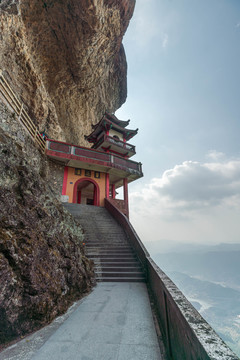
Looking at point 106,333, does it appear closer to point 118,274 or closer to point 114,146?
point 118,274

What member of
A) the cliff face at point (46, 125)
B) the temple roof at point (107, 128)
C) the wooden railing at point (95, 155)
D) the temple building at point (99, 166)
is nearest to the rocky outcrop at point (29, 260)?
the cliff face at point (46, 125)

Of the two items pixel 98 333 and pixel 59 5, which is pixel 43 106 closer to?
pixel 59 5

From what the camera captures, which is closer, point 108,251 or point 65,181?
point 108,251

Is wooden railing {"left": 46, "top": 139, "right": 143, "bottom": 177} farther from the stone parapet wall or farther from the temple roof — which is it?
the stone parapet wall

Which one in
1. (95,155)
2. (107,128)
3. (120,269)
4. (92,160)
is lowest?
(120,269)

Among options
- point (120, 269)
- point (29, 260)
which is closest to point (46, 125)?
point (120, 269)

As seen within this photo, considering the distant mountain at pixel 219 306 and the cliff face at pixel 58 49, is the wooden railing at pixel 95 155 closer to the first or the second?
the cliff face at pixel 58 49

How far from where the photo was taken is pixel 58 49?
14617mm

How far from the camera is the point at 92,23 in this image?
1371cm

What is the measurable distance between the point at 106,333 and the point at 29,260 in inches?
80.0

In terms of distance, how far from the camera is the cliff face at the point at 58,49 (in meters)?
11.1

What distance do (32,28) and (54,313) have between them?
1823 centimetres

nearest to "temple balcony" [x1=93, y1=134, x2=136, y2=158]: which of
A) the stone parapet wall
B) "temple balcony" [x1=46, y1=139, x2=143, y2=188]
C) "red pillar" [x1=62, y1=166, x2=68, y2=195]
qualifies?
"temple balcony" [x1=46, y1=139, x2=143, y2=188]

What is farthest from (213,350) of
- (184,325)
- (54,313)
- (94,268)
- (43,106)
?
(43,106)
